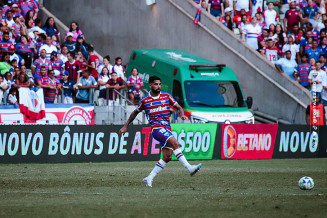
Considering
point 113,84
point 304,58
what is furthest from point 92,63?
point 304,58

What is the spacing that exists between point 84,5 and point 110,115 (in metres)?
9.73

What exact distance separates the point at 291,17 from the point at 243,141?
9.69 metres

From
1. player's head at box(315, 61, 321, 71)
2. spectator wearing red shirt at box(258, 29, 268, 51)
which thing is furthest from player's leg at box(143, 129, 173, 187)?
spectator wearing red shirt at box(258, 29, 268, 51)

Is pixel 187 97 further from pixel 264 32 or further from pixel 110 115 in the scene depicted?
pixel 264 32

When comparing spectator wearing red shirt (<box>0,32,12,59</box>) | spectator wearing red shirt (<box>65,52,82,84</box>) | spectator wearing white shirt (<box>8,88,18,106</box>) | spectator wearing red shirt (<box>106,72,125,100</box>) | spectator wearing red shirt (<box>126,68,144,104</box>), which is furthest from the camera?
spectator wearing red shirt (<box>126,68,144,104</box>)

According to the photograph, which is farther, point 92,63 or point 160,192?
point 92,63

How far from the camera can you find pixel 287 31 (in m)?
30.8

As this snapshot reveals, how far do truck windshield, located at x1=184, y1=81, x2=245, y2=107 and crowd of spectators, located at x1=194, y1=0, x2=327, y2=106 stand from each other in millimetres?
3904

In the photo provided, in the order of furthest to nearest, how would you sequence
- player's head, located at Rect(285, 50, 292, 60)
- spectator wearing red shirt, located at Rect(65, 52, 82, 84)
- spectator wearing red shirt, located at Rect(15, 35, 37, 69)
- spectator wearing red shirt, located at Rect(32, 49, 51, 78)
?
player's head, located at Rect(285, 50, 292, 60)
spectator wearing red shirt, located at Rect(65, 52, 82, 84)
spectator wearing red shirt, located at Rect(15, 35, 37, 69)
spectator wearing red shirt, located at Rect(32, 49, 51, 78)

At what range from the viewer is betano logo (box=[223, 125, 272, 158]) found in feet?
74.9

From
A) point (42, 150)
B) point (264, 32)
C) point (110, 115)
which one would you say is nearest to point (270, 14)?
point (264, 32)

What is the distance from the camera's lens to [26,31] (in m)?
25.1

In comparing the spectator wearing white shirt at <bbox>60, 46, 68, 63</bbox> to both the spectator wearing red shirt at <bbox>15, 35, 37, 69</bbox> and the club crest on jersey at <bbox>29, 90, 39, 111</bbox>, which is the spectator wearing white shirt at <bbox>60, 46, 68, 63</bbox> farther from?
the club crest on jersey at <bbox>29, 90, 39, 111</bbox>

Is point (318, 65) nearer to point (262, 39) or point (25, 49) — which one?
point (262, 39)
